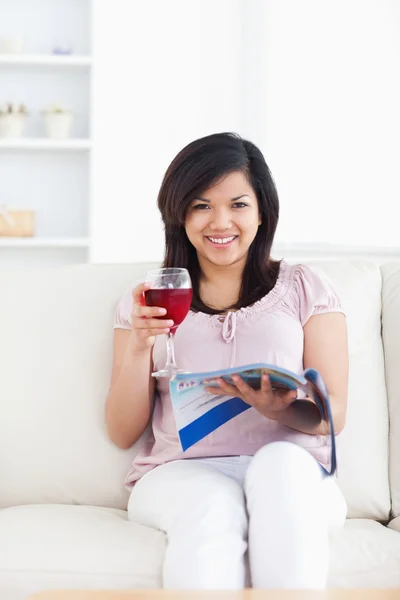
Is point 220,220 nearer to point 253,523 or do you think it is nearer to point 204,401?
point 204,401

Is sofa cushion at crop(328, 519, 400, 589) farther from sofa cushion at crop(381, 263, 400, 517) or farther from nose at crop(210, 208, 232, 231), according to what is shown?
nose at crop(210, 208, 232, 231)

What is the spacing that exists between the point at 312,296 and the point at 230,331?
0.20 meters

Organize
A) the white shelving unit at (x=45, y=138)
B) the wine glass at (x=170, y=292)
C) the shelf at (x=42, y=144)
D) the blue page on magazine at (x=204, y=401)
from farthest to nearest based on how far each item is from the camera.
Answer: the white shelving unit at (x=45, y=138) < the shelf at (x=42, y=144) < the wine glass at (x=170, y=292) < the blue page on magazine at (x=204, y=401)

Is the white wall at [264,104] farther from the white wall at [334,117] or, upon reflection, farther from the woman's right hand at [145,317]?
the woman's right hand at [145,317]

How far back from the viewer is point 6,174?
448cm

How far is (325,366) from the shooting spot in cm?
173

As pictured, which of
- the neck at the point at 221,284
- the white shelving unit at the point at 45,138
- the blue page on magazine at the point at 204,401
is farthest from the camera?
the white shelving unit at the point at 45,138

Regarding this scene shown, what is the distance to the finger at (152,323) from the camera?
1.52 m

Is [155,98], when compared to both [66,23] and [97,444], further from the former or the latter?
[97,444]

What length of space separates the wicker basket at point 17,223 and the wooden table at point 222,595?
11.6 ft

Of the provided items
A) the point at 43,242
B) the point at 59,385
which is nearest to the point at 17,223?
the point at 43,242

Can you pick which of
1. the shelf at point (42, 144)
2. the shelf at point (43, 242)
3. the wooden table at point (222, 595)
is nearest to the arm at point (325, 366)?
the wooden table at point (222, 595)

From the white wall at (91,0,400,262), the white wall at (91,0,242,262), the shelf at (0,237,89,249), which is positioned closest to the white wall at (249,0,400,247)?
the white wall at (91,0,400,262)

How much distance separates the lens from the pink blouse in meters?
1.69
